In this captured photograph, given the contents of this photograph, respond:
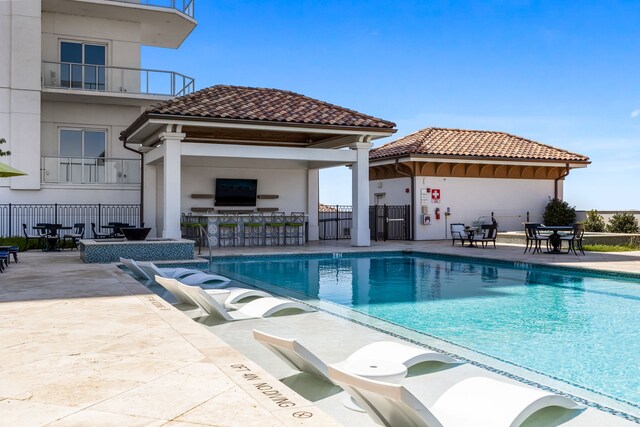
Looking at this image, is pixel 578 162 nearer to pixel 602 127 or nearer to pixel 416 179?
pixel 602 127

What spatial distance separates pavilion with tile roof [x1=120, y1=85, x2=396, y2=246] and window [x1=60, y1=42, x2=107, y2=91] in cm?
270

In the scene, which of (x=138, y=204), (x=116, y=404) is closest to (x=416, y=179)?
(x=138, y=204)

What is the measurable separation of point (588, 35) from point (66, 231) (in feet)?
70.6

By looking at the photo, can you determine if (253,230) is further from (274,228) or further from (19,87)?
(19,87)

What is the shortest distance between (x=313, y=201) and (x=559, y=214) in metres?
10.0

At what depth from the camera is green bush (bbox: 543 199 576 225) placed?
80.2ft

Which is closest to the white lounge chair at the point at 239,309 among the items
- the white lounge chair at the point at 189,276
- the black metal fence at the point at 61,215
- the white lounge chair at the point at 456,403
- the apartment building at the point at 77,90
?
the white lounge chair at the point at 189,276

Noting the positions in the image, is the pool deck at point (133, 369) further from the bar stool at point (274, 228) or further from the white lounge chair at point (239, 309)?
the bar stool at point (274, 228)

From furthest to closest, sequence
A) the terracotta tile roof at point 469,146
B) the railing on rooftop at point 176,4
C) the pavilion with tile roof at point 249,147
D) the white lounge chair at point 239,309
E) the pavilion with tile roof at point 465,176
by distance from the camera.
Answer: the terracotta tile roof at point 469,146 → the pavilion with tile roof at point 465,176 → the railing on rooftop at point 176,4 → the pavilion with tile roof at point 249,147 → the white lounge chair at point 239,309

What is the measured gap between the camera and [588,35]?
24.5 metres

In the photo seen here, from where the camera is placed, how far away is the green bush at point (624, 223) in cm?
2219

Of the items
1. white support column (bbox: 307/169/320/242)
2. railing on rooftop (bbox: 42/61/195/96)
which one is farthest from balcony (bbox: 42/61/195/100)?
white support column (bbox: 307/169/320/242)

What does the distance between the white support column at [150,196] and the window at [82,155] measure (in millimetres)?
1737

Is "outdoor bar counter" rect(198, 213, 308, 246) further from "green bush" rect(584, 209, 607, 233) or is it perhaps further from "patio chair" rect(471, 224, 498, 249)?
"green bush" rect(584, 209, 607, 233)
